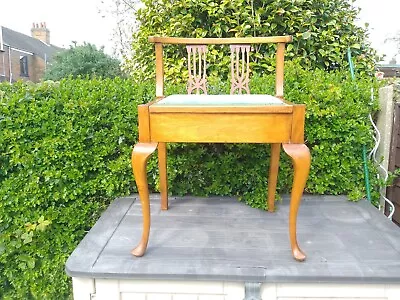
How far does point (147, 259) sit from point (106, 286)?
0.64 ft

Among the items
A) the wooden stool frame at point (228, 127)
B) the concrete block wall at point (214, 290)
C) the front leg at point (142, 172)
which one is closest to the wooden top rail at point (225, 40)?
the wooden stool frame at point (228, 127)

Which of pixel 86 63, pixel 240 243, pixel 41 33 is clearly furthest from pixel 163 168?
pixel 41 33

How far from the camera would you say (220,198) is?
7.04ft

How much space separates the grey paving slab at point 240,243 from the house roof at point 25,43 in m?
21.4

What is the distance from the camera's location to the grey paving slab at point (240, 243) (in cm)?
133

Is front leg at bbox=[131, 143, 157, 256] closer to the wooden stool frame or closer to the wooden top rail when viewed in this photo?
the wooden stool frame

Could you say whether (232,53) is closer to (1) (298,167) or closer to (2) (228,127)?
(2) (228,127)

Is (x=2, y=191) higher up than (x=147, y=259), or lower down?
higher up

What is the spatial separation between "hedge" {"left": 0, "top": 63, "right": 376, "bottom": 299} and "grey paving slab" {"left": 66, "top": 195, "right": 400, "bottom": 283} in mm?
153

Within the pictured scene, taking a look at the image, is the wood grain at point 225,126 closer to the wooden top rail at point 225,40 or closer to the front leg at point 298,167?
the front leg at point 298,167

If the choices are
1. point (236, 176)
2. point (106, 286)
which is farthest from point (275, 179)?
point (106, 286)

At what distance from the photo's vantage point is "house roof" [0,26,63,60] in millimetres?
20872

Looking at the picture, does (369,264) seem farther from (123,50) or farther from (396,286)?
(123,50)

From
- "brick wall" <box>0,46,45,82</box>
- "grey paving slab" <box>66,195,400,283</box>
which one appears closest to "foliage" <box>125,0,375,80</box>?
"grey paving slab" <box>66,195,400,283</box>
